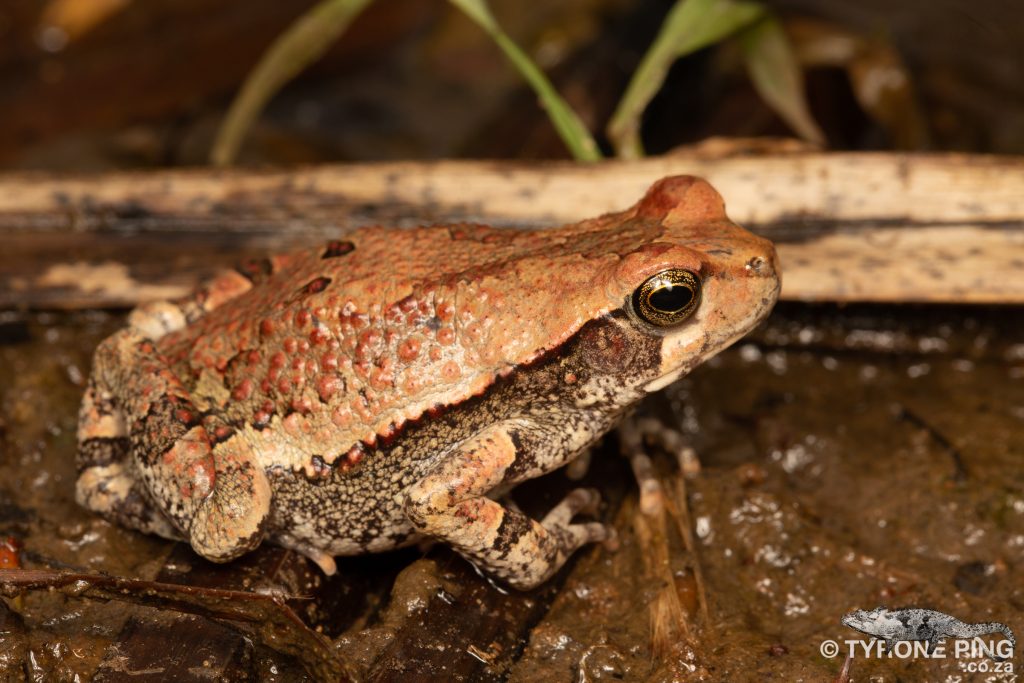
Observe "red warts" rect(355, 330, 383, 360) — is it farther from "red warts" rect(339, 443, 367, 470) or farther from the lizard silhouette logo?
the lizard silhouette logo

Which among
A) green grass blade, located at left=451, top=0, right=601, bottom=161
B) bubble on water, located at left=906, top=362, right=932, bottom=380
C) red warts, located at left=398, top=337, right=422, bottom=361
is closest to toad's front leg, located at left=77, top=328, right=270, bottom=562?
red warts, located at left=398, top=337, right=422, bottom=361

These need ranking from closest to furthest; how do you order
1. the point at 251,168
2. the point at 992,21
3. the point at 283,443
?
1. the point at 283,443
2. the point at 251,168
3. the point at 992,21

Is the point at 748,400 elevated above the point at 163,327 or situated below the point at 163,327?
above

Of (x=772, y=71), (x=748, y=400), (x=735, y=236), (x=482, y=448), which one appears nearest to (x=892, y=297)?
(x=748, y=400)

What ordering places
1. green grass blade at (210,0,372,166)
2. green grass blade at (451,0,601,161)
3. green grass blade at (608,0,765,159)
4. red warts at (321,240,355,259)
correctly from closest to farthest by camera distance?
red warts at (321,240,355,259), green grass blade at (451,0,601,161), green grass blade at (608,0,765,159), green grass blade at (210,0,372,166)

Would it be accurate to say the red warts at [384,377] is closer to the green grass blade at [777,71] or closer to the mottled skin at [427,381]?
the mottled skin at [427,381]

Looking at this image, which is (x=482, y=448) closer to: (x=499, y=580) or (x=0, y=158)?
(x=499, y=580)

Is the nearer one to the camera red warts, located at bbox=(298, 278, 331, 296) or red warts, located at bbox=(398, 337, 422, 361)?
red warts, located at bbox=(398, 337, 422, 361)

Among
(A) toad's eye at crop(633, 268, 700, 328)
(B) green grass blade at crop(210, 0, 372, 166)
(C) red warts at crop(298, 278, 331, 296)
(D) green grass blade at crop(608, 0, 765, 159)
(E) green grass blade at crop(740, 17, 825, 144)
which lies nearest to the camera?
(A) toad's eye at crop(633, 268, 700, 328)

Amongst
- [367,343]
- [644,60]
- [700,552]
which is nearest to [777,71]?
[644,60]
